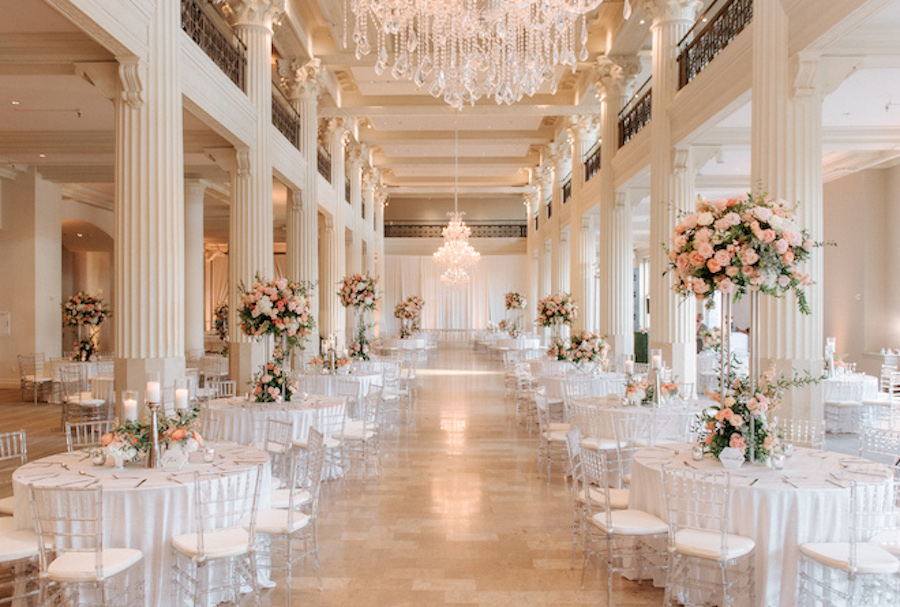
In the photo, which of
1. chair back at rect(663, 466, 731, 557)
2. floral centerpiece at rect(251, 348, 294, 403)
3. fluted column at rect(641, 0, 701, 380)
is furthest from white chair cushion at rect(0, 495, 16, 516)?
fluted column at rect(641, 0, 701, 380)

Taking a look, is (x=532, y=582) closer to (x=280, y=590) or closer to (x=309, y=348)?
(x=280, y=590)

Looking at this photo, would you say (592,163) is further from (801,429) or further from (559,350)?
(801,429)

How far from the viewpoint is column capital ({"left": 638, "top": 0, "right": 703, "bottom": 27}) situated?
9852mm

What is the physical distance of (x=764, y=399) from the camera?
4.19m

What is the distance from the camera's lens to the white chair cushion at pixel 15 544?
360cm

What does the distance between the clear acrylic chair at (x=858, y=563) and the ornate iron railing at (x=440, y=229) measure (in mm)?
27275

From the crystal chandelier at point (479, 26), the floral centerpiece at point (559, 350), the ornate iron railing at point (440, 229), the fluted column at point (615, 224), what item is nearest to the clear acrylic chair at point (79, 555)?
the crystal chandelier at point (479, 26)

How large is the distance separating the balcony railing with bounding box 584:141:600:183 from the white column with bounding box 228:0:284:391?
292 inches

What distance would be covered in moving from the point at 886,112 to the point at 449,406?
311 inches

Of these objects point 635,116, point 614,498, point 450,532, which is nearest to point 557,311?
point 635,116

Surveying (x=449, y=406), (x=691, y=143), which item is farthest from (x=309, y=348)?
(x=691, y=143)

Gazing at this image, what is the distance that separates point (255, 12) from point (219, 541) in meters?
8.73

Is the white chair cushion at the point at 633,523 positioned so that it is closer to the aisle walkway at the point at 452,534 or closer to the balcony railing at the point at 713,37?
the aisle walkway at the point at 452,534

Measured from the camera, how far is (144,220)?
670 cm
